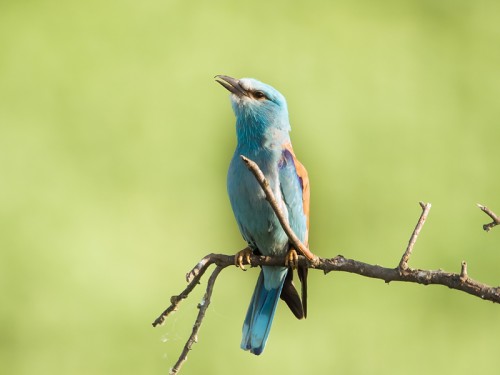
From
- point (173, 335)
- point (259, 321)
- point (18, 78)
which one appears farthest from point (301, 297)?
→ point (18, 78)

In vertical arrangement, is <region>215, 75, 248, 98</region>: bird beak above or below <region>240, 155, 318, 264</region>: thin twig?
above

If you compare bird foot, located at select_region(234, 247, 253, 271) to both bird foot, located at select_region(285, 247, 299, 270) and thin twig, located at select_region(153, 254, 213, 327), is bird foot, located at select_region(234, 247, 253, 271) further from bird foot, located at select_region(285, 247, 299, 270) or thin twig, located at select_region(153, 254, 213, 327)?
thin twig, located at select_region(153, 254, 213, 327)

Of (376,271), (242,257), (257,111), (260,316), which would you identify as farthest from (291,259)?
(376,271)

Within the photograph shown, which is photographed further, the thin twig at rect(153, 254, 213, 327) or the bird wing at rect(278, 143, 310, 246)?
the bird wing at rect(278, 143, 310, 246)

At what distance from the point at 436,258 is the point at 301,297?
1135mm

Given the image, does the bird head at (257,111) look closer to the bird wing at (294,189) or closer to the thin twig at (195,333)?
the bird wing at (294,189)

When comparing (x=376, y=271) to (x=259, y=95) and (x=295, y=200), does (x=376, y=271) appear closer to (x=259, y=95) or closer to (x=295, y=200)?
(x=295, y=200)

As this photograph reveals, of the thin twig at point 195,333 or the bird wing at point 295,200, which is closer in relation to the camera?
the thin twig at point 195,333

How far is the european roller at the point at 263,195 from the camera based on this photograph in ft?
7.50

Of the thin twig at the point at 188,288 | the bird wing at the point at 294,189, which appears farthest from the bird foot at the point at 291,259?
the thin twig at the point at 188,288

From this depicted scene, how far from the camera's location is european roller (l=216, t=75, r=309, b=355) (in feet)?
7.50

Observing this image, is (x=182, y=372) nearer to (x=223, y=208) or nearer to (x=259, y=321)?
(x=223, y=208)

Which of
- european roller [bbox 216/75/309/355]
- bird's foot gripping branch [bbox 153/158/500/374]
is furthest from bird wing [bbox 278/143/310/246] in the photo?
bird's foot gripping branch [bbox 153/158/500/374]

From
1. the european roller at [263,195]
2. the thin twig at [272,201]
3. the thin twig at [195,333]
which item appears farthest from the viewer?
the european roller at [263,195]
